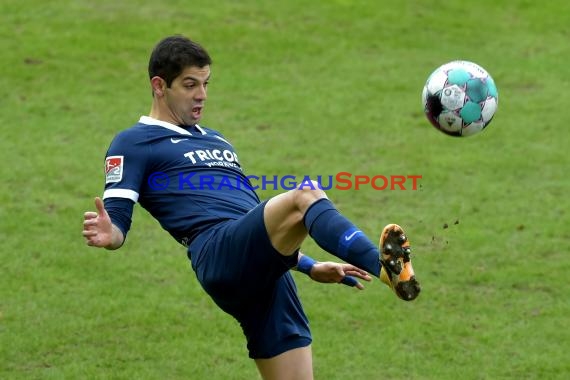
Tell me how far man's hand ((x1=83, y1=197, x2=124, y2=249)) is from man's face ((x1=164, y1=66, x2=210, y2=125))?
1192 mm

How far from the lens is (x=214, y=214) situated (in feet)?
23.2

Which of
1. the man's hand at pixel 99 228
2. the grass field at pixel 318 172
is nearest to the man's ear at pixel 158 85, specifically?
the man's hand at pixel 99 228

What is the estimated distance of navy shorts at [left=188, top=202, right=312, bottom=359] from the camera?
21.6 feet

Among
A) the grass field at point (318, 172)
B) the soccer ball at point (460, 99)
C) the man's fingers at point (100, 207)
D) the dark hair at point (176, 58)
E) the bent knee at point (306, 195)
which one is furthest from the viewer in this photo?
the grass field at point (318, 172)

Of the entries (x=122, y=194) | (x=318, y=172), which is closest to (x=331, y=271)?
(x=122, y=194)

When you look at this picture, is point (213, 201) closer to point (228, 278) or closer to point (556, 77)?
point (228, 278)

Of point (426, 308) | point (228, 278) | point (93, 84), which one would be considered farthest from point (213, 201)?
point (93, 84)

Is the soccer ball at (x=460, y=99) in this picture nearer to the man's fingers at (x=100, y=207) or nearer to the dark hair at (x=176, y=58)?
the dark hair at (x=176, y=58)

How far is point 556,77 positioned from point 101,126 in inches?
258

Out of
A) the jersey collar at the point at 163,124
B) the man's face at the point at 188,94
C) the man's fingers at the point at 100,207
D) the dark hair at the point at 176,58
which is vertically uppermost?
the dark hair at the point at 176,58

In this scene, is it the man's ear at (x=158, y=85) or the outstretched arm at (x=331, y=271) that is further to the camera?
the man's ear at (x=158, y=85)

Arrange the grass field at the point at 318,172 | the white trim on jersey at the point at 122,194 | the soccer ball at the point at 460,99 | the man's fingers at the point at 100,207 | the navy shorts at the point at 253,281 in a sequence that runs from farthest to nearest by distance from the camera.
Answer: the grass field at the point at 318,172 < the soccer ball at the point at 460,99 < the white trim on jersey at the point at 122,194 < the navy shorts at the point at 253,281 < the man's fingers at the point at 100,207

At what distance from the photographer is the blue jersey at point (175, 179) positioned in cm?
707

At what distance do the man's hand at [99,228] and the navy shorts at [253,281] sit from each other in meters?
0.60
